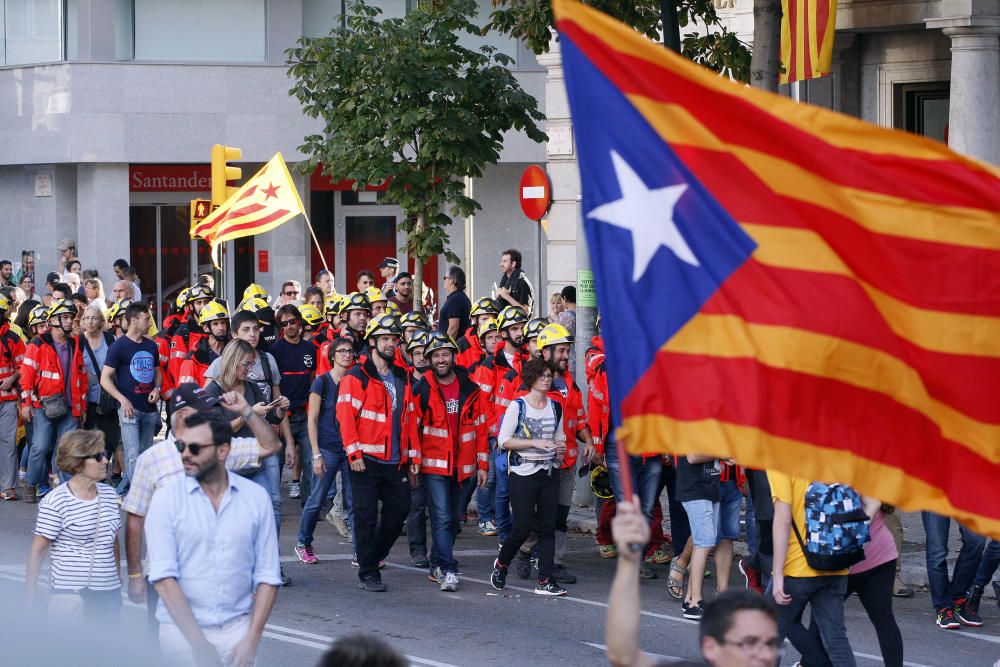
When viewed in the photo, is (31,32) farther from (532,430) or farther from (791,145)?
(791,145)

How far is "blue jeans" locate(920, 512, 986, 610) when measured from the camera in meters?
10.5

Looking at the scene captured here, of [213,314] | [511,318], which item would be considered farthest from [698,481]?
[213,314]

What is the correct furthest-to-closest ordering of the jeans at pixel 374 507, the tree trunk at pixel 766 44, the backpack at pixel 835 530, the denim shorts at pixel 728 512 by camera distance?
the tree trunk at pixel 766 44 < the jeans at pixel 374 507 < the denim shorts at pixel 728 512 < the backpack at pixel 835 530

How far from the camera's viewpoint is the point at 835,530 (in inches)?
309

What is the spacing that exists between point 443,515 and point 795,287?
23.6 feet

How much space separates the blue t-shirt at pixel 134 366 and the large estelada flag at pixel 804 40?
6204mm

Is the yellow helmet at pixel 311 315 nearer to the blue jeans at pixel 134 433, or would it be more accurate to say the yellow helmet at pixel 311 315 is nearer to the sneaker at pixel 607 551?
the blue jeans at pixel 134 433

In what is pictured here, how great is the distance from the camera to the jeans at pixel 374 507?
38.4 feet

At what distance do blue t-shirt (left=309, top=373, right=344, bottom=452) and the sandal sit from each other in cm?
278

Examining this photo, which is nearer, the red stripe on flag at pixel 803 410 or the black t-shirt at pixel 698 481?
the red stripe on flag at pixel 803 410

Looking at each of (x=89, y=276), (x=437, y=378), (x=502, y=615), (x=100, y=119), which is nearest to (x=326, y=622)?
(x=502, y=615)

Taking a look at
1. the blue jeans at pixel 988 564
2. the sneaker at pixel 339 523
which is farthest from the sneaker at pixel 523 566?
the blue jeans at pixel 988 564

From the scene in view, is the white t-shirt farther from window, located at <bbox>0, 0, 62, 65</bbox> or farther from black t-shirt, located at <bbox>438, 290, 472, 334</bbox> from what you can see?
window, located at <bbox>0, 0, 62, 65</bbox>


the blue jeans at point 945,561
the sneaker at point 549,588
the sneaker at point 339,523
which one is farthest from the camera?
the sneaker at point 339,523
